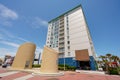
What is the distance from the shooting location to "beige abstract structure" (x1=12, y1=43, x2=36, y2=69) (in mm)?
18031

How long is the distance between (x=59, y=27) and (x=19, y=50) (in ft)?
108

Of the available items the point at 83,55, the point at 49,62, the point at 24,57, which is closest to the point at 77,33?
the point at 83,55

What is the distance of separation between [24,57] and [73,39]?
26.1m

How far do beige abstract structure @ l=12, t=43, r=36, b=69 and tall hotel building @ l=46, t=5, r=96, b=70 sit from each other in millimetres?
13760

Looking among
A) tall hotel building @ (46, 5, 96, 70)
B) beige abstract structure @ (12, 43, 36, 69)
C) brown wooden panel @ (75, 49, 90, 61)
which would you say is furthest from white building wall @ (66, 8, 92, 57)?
beige abstract structure @ (12, 43, 36, 69)

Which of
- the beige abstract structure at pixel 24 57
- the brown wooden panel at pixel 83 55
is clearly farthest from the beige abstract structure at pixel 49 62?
the brown wooden panel at pixel 83 55

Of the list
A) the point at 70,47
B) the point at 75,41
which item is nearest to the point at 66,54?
the point at 70,47

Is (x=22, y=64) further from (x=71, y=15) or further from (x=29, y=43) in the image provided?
(x=71, y=15)

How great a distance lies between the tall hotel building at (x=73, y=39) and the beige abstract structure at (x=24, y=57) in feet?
45.1

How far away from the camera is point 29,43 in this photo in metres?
19.7

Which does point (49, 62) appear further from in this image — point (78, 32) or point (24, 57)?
point (78, 32)

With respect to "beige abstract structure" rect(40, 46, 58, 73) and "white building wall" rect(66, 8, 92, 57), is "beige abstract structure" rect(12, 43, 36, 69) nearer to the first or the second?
"beige abstract structure" rect(40, 46, 58, 73)

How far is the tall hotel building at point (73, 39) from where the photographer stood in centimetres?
3144

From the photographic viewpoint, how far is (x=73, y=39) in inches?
1543
